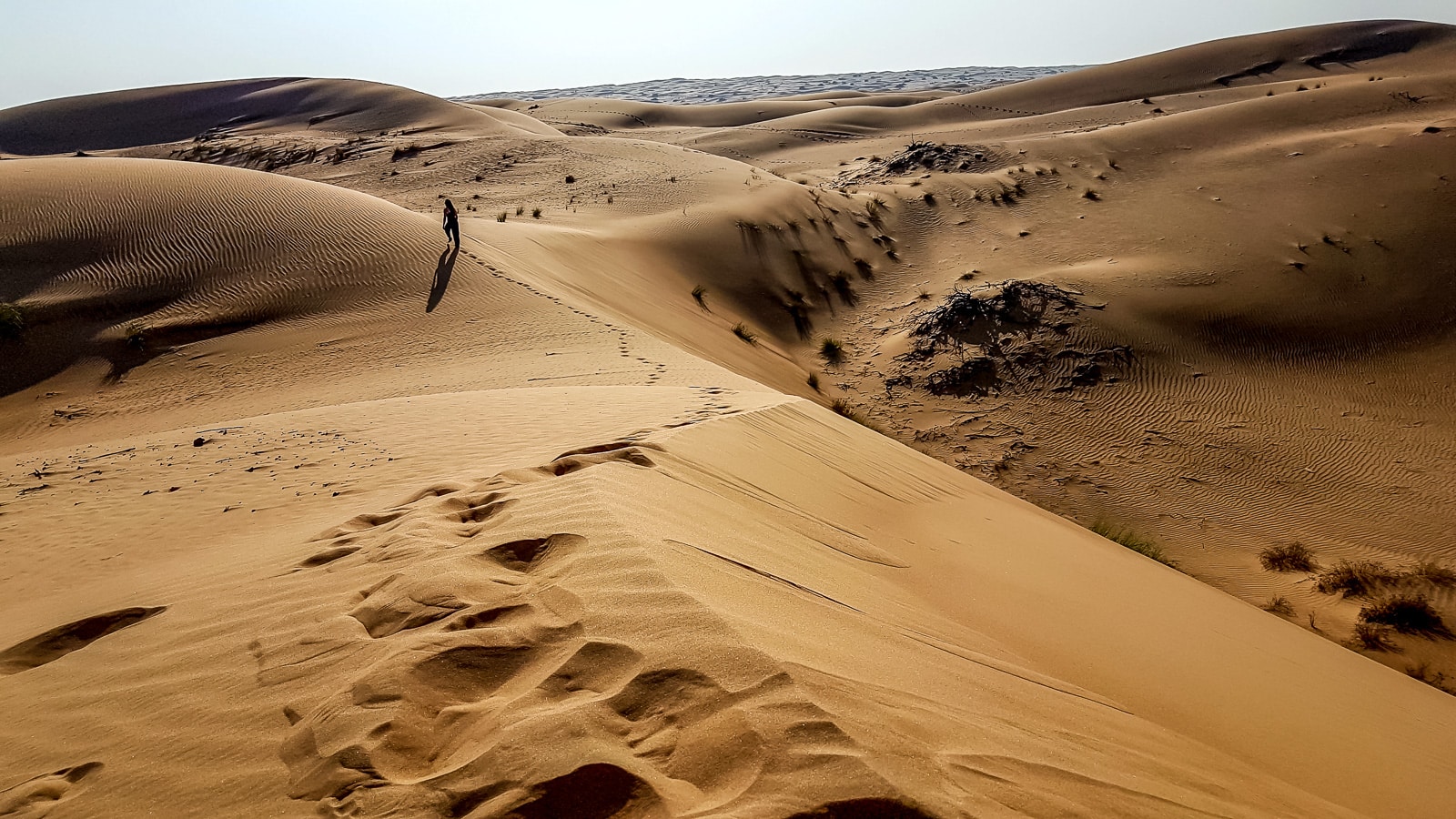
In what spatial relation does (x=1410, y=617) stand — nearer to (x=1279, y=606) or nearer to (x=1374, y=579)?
(x=1374, y=579)

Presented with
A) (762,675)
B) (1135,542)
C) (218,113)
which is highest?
(218,113)

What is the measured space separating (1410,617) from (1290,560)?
147cm

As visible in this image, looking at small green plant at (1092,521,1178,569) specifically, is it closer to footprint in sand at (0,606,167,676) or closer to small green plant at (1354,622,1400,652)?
small green plant at (1354,622,1400,652)

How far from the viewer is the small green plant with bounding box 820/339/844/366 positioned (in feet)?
50.1

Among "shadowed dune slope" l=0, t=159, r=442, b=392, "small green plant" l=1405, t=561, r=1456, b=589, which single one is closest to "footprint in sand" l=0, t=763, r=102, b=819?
"shadowed dune slope" l=0, t=159, r=442, b=392

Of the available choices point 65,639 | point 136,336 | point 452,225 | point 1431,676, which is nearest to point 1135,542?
point 1431,676

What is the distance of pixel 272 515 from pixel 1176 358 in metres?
14.4

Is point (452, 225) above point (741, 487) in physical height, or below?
above

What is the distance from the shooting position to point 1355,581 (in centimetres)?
809

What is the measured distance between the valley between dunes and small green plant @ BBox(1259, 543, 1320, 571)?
6.3 inches

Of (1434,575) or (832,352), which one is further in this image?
(832,352)

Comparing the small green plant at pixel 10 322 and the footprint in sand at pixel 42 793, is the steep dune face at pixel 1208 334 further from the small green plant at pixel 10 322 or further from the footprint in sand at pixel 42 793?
the small green plant at pixel 10 322

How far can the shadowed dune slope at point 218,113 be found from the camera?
148ft

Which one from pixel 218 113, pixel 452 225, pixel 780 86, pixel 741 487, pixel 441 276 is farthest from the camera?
pixel 780 86
